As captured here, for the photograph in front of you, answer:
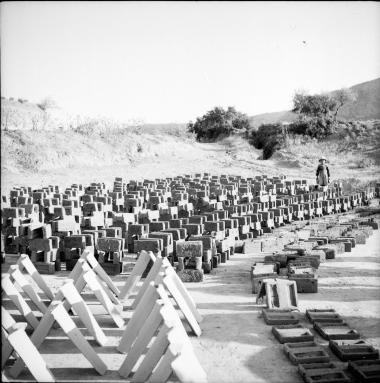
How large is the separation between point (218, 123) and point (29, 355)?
45286mm

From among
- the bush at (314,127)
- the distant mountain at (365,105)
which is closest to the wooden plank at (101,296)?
the bush at (314,127)

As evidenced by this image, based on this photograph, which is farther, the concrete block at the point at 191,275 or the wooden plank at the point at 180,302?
the concrete block at the point at 191,275

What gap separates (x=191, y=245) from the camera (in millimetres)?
7461

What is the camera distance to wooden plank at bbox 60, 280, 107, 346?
14.8 ft

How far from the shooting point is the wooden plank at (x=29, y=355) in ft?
12.4

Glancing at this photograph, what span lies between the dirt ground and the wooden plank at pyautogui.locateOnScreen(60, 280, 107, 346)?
0.13 metres

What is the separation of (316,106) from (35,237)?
37.8 metres

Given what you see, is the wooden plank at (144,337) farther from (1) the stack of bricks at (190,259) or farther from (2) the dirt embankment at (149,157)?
(2) the dirt embankment at (149,157)

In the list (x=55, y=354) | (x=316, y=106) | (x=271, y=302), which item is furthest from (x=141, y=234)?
(x=316, y=106)

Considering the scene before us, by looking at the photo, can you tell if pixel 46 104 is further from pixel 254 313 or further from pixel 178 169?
pixel 254 313

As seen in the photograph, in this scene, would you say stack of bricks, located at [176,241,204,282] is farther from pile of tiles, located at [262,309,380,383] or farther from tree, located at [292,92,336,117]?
tree, located at [292,92,336,117]

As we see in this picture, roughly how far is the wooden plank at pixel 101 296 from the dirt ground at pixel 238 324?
131mm

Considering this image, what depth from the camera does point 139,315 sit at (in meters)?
4.54

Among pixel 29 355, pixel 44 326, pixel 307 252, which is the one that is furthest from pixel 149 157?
pixel 29 355
